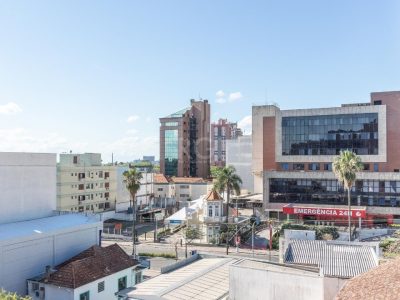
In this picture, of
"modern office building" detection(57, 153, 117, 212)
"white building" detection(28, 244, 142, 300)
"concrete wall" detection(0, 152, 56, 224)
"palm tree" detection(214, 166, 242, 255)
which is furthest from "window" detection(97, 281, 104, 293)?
"modern office building" detection(57, 153, 117, 212)

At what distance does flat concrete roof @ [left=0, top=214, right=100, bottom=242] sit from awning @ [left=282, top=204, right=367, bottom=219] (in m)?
42.0

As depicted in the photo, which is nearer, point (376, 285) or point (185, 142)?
point (376, 285)

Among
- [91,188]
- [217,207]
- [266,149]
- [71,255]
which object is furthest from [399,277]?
[91,188]

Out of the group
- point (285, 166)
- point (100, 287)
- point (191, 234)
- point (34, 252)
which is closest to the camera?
point (100, 287)

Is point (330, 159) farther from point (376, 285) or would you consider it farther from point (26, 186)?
point (376, 285)

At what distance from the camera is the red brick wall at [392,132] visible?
71438 millimetres

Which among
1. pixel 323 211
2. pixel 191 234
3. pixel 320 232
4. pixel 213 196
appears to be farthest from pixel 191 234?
pixel 323 211

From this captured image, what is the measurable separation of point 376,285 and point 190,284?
38.1ft

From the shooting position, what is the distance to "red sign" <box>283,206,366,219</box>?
6912cm

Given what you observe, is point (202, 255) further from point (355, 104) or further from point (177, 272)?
point (355, 104)

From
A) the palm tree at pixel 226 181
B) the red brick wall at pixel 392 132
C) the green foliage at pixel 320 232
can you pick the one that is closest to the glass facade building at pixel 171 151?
the palm tree at pixel 226 181

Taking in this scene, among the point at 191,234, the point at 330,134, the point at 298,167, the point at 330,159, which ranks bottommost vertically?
the point at 191,234

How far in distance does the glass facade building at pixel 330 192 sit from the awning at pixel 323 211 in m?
1.80

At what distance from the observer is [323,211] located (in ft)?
235
